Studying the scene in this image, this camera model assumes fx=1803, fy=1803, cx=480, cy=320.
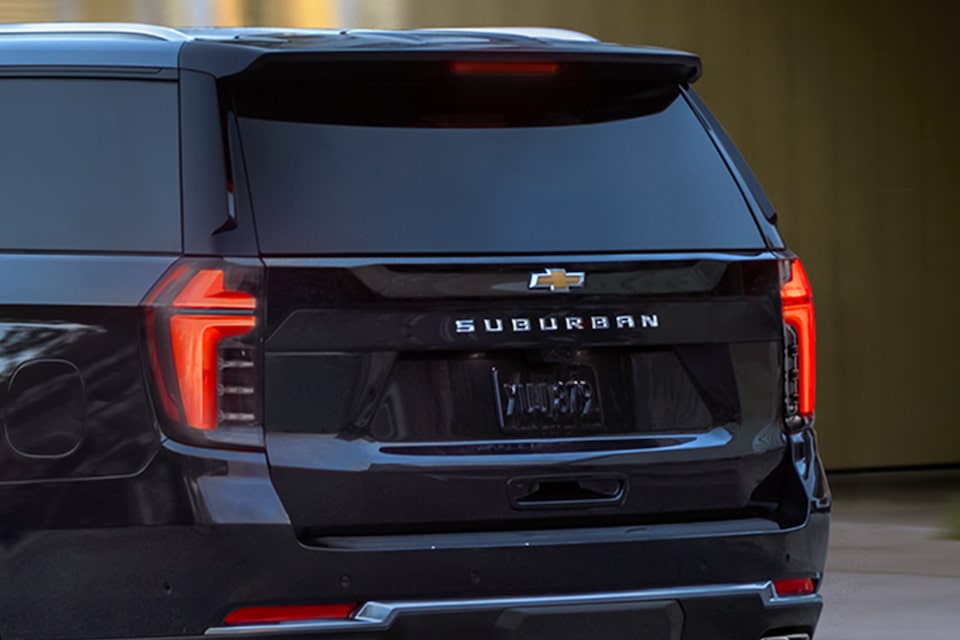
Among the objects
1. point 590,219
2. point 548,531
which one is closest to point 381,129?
point 590,219

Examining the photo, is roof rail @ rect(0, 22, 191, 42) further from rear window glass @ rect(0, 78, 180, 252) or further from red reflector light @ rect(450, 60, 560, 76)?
red reflector light @ rect(450, 60, 560, 76)

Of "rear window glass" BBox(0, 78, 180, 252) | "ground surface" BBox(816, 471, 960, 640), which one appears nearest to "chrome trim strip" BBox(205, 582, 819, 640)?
"rear window glass" BBox(0, 78, 180, 252)

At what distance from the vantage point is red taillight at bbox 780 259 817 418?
431 centimetres

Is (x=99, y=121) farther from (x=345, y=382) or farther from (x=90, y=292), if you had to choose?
(x=345, y=382)

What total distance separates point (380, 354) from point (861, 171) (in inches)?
256

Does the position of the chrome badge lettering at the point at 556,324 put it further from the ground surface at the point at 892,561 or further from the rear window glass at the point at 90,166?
the ground surface at the point at 892,561

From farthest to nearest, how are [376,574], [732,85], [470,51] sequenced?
[732,85] < [470,51] < [376,574]

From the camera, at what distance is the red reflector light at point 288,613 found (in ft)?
12.3

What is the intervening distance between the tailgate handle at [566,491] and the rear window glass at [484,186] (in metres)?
0.51

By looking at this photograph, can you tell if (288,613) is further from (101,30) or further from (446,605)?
(101,30)

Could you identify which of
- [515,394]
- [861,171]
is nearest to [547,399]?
[515,394]

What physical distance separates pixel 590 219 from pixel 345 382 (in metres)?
0.69

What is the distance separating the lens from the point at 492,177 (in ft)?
13.1

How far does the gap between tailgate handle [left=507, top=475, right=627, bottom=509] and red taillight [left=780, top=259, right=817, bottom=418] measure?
537 mm
